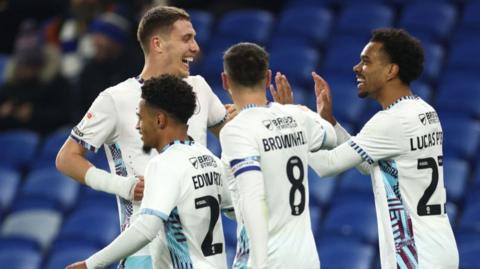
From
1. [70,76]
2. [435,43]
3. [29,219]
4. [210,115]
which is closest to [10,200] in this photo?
[29,219]

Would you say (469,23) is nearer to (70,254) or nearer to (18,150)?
(70,254)

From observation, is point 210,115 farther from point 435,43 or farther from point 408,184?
point 435,43

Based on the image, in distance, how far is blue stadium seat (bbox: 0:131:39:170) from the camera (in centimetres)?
1318

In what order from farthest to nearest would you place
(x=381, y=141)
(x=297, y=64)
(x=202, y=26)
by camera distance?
(x=202, y=26)
(x=297, y=64)
(x=381, y=141)

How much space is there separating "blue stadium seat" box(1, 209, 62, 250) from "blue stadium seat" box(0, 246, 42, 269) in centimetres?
25

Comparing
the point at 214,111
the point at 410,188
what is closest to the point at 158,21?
the point at 214,111

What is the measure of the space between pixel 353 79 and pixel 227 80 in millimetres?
5932

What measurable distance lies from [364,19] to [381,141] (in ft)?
20.3

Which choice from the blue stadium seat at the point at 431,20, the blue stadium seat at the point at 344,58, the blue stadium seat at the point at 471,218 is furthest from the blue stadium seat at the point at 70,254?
the blue stadium seat at the point at 431,20

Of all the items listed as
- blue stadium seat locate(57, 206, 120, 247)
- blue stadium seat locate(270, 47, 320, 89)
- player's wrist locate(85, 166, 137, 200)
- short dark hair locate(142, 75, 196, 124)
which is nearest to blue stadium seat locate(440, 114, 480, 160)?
blue stadium seat locate(270, 47, 320, 89)

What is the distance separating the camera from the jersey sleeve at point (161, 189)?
6336 millimetres

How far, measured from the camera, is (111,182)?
697 centimetres

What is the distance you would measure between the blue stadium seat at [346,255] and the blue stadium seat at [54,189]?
119 inches

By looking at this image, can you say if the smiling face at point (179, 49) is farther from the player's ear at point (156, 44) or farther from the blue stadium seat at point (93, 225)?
the blue stadium seat at point (93, 225)
